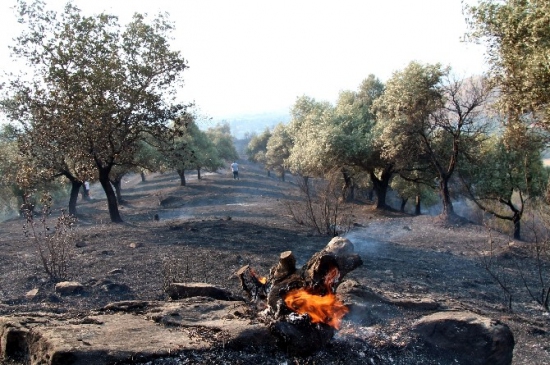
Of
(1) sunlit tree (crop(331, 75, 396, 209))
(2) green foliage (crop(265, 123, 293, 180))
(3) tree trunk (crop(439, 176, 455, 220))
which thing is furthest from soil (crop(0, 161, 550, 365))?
(2) green foliage (crop(265, 123, 293, 180))

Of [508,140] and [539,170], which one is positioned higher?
[508,140]

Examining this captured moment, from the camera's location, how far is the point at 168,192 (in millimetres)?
30609

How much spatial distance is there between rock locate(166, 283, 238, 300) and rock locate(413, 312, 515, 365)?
2659mm

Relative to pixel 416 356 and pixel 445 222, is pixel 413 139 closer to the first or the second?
pixel 445 222

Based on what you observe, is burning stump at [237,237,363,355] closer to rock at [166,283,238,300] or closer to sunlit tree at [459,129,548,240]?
rock at [166,283,238,300]

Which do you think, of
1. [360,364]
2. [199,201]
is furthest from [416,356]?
[199,201]

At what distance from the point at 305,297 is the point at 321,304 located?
195 mm

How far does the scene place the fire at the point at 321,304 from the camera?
457 centimetres

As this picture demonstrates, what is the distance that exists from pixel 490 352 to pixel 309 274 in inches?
83.4

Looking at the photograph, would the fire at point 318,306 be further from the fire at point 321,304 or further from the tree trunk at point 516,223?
the tree trunk at point 516,223

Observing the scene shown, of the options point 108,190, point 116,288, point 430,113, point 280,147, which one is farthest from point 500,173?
point 280,147

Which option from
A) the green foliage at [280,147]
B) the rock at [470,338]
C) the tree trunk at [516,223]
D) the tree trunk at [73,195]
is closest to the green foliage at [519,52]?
the rock at [470,338]

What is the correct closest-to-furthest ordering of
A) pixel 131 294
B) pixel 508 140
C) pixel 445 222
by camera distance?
pixel 131 294, pixel 508 140, pixel 445 222

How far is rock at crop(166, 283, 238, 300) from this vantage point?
592 cm
